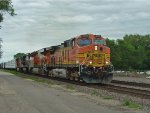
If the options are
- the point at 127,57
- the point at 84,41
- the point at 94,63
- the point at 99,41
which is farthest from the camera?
the point at 127,57

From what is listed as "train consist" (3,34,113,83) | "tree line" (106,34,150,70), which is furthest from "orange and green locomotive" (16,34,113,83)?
"tree line" (106,34,150,70)

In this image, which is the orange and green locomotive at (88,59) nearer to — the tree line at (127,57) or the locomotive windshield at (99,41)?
the locomotive windshield at (99,41)

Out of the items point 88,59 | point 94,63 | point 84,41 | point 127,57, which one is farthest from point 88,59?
point 127,57

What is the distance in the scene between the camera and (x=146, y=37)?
175875mm

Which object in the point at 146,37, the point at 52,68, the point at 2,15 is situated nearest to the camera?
the point at 52,68

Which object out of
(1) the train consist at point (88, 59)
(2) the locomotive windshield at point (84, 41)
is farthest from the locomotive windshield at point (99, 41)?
(2) the locomotive windshield at point (84, 41)

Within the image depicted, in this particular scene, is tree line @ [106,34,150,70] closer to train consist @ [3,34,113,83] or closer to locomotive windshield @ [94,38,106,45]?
train consist @ [3,34,113,83]

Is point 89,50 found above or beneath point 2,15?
beneath

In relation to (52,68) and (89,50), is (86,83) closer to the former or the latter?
(89,50)

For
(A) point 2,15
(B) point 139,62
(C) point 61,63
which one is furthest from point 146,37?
(C) point 61,63

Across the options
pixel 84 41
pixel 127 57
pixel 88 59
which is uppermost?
pixel 127 57

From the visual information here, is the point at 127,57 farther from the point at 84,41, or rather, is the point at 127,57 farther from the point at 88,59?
the point at 88,59

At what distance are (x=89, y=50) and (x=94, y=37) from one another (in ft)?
6.12

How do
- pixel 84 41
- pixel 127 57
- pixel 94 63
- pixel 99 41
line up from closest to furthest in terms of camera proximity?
pixel 94 63 < pixel 84 41 < pixel 99 41 < pixel 127 57
